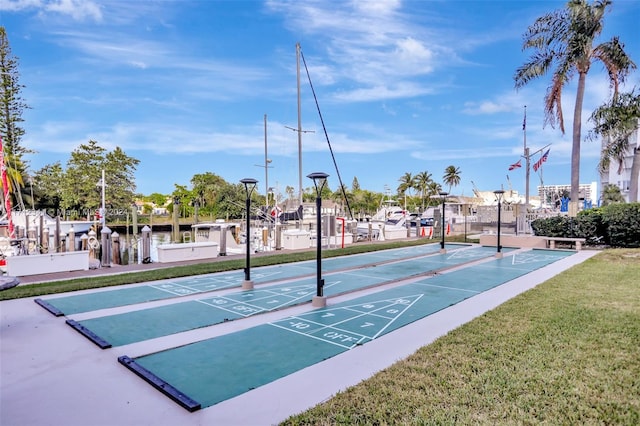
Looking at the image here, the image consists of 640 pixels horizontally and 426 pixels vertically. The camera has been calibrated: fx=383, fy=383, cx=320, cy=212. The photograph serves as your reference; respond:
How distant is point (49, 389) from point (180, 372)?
4.16 feet

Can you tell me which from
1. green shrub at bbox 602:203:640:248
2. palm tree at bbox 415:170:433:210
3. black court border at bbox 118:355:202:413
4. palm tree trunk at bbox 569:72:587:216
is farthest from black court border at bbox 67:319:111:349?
palm tree at bbox 415:170:433:210

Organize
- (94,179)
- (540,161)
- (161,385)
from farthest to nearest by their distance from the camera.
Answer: (94,179) < (540,161) < (161,385)

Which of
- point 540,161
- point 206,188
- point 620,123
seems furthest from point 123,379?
point 206,188

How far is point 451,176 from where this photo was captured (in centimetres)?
7894

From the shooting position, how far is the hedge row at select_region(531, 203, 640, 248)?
1594 centimetres

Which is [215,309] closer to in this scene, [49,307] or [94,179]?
[49,307]

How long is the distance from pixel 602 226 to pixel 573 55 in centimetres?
793

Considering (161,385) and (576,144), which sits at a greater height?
(576,144)

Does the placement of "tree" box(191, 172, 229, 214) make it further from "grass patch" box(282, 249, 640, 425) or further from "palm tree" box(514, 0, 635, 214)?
"grass patch" box(282, 249, 640, 425)

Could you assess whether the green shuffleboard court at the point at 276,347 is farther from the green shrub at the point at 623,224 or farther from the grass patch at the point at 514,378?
the green shrub at the point at 623,224

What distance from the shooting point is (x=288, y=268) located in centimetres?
1191

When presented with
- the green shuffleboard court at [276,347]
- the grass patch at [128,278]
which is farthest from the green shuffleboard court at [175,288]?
the green shuffleboard court at [276,347]

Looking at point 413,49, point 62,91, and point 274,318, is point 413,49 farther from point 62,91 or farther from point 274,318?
point 62,91

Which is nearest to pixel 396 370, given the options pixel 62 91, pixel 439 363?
pixel 439 363
